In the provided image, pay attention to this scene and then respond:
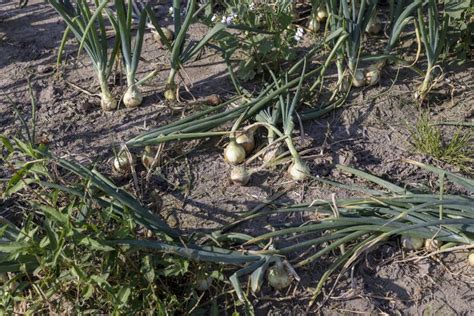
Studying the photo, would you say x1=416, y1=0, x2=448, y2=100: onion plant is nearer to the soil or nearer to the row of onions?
the soil

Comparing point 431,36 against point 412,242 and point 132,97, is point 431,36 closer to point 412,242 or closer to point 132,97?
point 412,242

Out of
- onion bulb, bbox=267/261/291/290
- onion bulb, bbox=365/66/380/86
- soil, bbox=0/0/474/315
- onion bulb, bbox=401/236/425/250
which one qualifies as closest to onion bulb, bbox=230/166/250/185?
soil, bbox=0/0/474/315

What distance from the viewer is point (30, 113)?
2328 mm

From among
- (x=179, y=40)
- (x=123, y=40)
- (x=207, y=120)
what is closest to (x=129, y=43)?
(x=123, y=40)

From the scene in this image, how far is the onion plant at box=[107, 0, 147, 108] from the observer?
2.04m

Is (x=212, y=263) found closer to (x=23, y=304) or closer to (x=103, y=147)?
(x=23, y=304)

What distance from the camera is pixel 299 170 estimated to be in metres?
1.96

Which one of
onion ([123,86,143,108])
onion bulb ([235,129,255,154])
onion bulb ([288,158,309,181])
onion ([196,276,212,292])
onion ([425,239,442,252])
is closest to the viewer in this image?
onion ([196,276,212,292])

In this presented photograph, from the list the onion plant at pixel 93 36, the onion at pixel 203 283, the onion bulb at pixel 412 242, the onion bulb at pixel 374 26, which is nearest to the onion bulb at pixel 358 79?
the onion bulb at pixel 374 26

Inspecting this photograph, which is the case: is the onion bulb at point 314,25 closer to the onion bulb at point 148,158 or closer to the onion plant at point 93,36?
the onion plant at point 93,36

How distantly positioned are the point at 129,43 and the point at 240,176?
0.63 meters

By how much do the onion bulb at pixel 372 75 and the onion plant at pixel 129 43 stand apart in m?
0.87

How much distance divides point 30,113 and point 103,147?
0.38 m

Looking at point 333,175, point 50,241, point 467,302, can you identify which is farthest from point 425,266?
point 50,241
